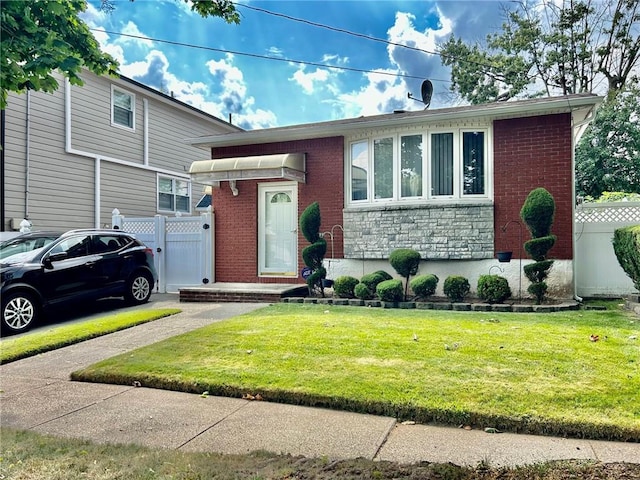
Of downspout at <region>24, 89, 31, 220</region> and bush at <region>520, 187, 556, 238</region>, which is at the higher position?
downspout at <region>24, 89, 31, 220</region>

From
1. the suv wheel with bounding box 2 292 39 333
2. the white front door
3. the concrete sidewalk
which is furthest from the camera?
the white front door

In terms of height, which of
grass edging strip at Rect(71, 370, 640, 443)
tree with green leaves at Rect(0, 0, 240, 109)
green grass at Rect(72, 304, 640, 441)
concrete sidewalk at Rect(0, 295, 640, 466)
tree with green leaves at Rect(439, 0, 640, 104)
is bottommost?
concrete sidewalk at Rect(0, 295, 640, 466)

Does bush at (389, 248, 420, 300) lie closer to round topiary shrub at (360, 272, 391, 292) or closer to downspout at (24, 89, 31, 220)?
round topiary shrub at (360, 272, 391, 292)

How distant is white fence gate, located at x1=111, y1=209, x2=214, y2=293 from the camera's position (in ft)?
38.1

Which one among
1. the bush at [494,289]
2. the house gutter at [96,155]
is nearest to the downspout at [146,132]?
the house gutter at [96,155]

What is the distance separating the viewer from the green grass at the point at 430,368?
340 cm

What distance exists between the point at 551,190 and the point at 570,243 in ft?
3.61

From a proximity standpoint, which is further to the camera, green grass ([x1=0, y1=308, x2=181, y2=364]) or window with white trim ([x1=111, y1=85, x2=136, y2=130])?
window with white trim ([x1=111, y1=85, x2=136, y2=130])

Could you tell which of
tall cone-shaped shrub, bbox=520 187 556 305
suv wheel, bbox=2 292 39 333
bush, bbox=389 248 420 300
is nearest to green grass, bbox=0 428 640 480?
suv wheel, bbox=2 292 39 333

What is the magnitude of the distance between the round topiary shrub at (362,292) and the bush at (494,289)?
6.92ft

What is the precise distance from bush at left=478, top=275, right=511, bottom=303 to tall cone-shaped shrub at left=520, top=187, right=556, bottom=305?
1.46ft

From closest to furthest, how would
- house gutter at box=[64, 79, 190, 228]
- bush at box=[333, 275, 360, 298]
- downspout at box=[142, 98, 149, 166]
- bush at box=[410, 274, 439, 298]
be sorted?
bush at box=[410, 274, 439, 298] → bush at box=[333, 275, 360, 298] → house gutter at box=[64, 79, 190, 228] → downspout at box=[142, 98, 149, 166]

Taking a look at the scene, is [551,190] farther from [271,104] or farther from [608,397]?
[271,104]

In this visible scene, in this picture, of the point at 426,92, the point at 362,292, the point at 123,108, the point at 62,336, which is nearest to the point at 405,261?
the point at 362,292
